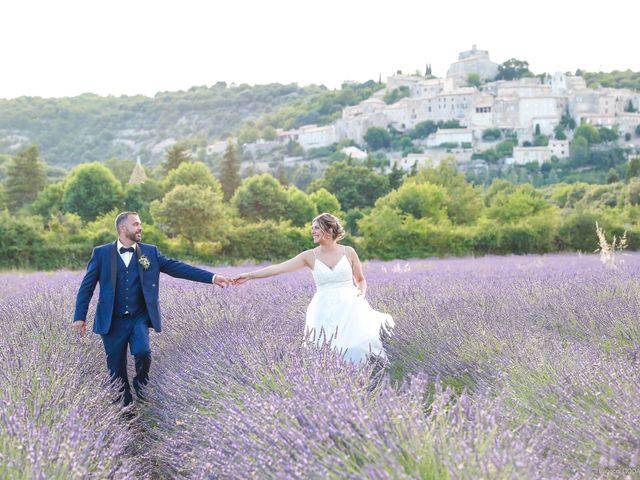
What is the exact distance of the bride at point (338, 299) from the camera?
5723 millimetres

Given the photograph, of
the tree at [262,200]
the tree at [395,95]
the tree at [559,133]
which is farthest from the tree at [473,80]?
the tree at [262,200]

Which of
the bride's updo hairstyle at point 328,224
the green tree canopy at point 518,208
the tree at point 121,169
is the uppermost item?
the bride's updo hairstyle at point 328,224

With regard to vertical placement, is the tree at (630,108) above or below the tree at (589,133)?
above

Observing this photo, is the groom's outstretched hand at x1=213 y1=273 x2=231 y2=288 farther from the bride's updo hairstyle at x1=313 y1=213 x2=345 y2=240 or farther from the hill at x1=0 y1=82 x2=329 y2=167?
the hill at x1=0 y1=82 x2=329 y2=167

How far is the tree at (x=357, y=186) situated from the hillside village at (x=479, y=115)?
62.4m

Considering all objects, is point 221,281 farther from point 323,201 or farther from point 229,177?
point 229,177

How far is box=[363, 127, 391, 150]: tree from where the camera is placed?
453 ft

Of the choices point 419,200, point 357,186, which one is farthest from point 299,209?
point 419,200

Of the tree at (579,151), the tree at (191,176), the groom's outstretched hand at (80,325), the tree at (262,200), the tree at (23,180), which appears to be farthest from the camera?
the tree at (579,151)

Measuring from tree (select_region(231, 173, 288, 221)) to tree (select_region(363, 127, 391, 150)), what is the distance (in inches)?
3540

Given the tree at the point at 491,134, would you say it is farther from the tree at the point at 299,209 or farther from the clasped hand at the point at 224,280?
the clasped hand at the point at 224,280

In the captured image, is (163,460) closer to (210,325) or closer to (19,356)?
(19,356)

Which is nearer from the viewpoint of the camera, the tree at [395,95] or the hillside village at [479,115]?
the hillside village at [479,115]

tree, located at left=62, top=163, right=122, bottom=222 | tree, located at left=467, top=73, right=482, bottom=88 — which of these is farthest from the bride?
tree, located at left=467, top=73, right=482, bottom=88
